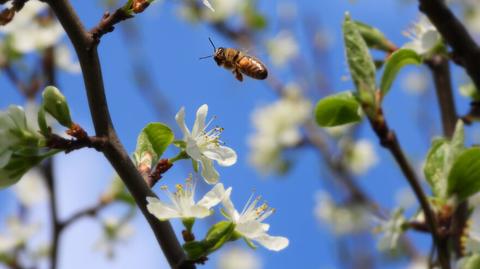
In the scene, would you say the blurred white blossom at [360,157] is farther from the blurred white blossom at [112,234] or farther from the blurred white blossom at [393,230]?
the blurred white blossom at [393,230]

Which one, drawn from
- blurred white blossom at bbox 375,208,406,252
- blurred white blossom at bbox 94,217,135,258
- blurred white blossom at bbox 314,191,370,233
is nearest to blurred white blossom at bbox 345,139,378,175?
blurred white blossom at bbox 314,191,370,233

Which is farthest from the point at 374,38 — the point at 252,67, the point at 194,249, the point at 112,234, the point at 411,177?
the point at 112,234

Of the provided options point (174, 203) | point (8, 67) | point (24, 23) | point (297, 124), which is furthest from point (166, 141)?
point (297, 124)

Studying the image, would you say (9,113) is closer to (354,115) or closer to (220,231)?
(220,231)

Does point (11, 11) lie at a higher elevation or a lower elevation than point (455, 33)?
lower

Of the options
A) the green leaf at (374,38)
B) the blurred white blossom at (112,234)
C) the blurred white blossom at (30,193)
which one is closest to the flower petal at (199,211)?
the green leaf at (374,38)

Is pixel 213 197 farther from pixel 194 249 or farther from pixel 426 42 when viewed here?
pixel 426 42
